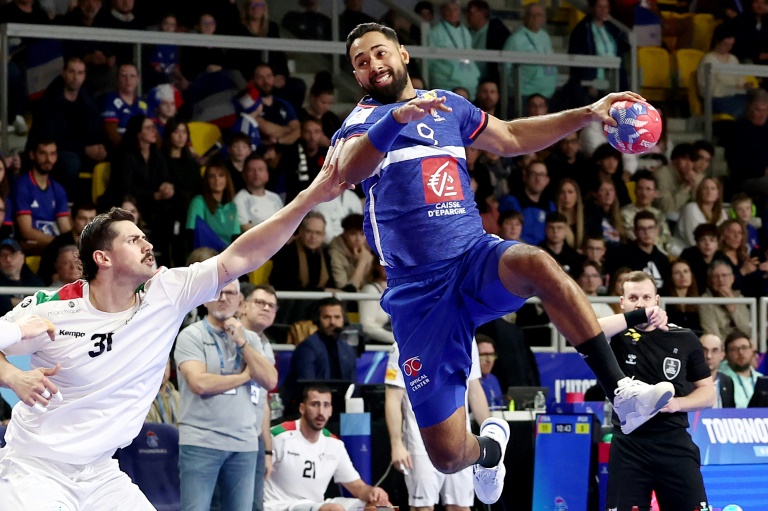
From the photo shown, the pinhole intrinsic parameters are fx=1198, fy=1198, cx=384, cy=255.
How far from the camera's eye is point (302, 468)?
10.1m

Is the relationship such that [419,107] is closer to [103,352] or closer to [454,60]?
[103,352]

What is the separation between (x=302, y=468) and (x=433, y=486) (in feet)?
3.83

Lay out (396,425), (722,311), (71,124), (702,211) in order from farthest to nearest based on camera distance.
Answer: (702,211)
(722,311)
(71,124)
(396,425)

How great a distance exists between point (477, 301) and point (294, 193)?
7.48m

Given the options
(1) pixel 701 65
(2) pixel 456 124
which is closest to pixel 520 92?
(1) pixel 701 65

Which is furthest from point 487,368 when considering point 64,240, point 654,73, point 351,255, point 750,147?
point 654,73

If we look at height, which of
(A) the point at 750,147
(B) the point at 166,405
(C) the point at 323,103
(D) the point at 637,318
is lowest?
(B) the point at 166,405

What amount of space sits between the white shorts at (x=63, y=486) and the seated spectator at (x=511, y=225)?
8.07 meters

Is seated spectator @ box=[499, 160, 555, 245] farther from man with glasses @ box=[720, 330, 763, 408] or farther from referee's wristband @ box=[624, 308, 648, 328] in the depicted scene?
referee's wristband @ box=[624, 308, 648, 328]

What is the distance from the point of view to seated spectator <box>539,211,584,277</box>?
543 inches

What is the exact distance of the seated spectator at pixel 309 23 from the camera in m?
15.1

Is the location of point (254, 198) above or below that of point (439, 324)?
above

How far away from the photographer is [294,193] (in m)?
13.6

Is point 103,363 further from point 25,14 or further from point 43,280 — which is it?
point 25,14
